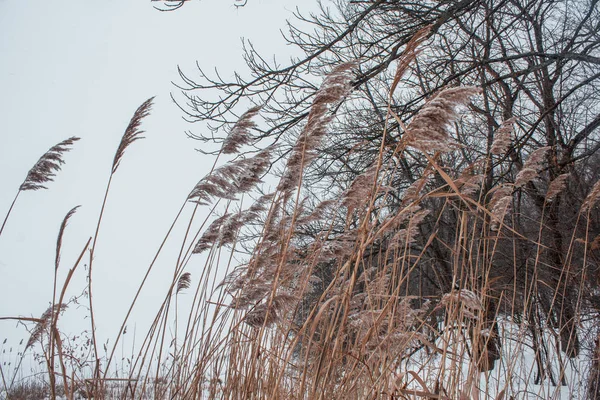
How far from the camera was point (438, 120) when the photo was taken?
1533mm

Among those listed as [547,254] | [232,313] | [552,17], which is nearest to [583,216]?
[547,254]

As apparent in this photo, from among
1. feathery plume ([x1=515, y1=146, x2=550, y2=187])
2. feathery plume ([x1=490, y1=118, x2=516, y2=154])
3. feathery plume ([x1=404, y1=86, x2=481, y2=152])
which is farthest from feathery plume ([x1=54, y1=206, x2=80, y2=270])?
feathery plume ([x1=515, y1=146, x2=550, y2=187])

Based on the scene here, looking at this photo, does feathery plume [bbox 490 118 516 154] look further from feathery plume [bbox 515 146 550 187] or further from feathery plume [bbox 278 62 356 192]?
feathery plume [bbox 278 62 356 192]

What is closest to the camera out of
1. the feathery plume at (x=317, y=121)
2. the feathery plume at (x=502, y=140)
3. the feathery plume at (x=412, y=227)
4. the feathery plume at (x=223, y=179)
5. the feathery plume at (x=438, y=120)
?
the feathery plume at (x=438, y=120)

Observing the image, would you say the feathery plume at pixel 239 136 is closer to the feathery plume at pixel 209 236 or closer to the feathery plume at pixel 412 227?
the feathery plume at pixel 209 236

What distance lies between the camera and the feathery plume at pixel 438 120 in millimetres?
1495

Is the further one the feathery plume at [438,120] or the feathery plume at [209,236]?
the feathery plume at [209,236]

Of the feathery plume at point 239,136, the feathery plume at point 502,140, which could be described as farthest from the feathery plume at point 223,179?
the feathery plume at point 502,140

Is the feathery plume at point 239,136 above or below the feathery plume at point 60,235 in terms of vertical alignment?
above

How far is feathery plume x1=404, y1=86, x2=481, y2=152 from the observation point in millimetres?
1495

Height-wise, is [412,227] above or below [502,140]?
below

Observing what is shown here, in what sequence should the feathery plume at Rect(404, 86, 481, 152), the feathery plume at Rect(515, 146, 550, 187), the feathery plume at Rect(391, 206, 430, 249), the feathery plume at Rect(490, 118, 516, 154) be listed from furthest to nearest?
the feathery plume at Rect(515, 146, 550, 187), the feathery plume at Rect(490, 118, 516, 154), the feathery plume at Rect(391, 206, 430, 249), the feathery plume at Rect(404, 86, 481, 152)

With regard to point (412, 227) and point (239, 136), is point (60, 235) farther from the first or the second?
point (412, 227)

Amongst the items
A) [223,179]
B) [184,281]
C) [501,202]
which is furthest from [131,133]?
[501,202]
